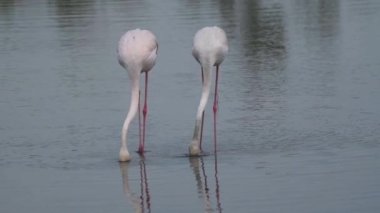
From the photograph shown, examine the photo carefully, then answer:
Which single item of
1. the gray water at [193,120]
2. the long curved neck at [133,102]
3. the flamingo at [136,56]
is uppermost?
the flamingo at [136,56]

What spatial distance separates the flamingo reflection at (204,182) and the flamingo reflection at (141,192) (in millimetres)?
442

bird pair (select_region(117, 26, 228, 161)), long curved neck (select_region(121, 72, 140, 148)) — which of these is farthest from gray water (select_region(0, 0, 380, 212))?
bird pair (select_region(117, 26, 228, 161))

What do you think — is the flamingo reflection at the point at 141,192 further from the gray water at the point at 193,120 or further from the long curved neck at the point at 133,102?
the long curved neck at the point at 133,102

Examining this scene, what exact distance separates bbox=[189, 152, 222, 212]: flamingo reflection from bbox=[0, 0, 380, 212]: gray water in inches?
0.7

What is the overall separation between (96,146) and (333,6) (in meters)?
16.6

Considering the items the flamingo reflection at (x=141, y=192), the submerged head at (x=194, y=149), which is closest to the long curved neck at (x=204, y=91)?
the submerged head at (x=194, y=149)

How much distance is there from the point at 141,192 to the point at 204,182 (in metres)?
0.60

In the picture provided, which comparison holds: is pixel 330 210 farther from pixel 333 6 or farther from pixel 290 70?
pixel 333 6

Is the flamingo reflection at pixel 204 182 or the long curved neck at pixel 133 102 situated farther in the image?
the long curved neck at pixel 133 102

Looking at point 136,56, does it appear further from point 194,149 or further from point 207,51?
point 194,149

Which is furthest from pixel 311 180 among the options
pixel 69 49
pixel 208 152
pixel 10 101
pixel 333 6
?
pixel 333 6

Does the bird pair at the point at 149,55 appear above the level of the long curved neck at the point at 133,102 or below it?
above

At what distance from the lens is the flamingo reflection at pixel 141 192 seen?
949cm

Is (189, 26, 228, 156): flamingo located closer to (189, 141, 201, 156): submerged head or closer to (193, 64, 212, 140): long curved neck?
(193, 64, 212, 140): long curved neck
